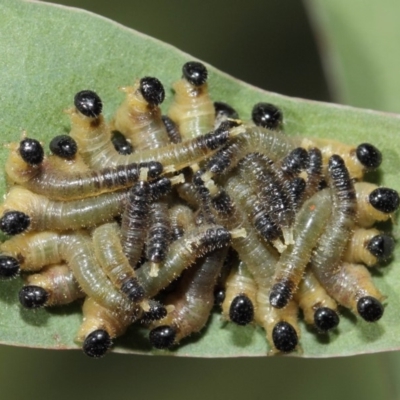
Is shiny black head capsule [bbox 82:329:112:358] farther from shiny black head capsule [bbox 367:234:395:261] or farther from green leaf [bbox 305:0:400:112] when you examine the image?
green leaf [bbox 305:0:400:112]

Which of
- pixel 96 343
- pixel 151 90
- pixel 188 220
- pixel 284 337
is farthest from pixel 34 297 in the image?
pixel 284 337

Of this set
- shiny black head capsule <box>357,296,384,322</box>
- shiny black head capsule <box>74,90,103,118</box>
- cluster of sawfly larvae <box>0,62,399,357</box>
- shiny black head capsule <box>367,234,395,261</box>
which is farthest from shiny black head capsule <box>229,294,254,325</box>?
shiny black head capsule <box>74,90,103,118</box>

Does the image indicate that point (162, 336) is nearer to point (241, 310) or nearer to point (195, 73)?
point (241, 310)

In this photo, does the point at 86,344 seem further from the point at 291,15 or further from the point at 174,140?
the point at 291,15

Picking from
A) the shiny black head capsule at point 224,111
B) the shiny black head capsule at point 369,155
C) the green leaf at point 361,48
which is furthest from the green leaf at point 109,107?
the green leaf at point 361,48

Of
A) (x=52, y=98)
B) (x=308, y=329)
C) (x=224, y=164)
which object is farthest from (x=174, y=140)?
(x=308, y=329)
